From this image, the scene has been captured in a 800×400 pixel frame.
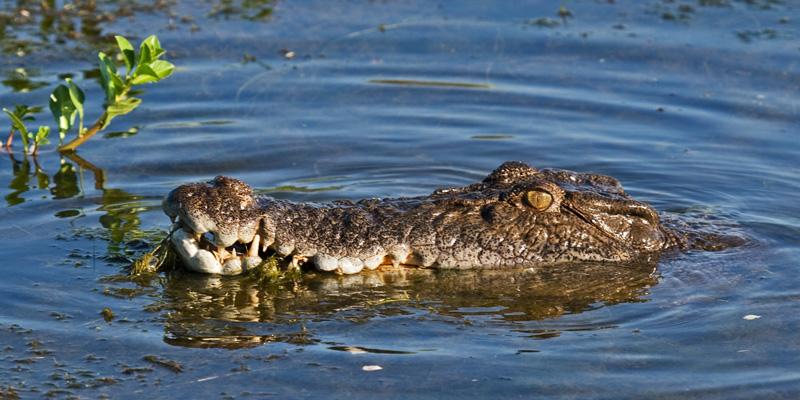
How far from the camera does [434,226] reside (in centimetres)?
789

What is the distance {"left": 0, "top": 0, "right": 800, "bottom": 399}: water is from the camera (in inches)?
264

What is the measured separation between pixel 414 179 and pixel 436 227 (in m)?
2.22

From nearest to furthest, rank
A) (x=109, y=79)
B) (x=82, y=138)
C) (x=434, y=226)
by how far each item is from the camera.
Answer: (x=434, y=226) < (x=109, y=79) < (x=82, y=138)

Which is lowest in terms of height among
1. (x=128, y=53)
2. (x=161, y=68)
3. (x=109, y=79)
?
(x=109, y=79)

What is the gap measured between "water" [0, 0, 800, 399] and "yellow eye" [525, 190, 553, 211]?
446 mm

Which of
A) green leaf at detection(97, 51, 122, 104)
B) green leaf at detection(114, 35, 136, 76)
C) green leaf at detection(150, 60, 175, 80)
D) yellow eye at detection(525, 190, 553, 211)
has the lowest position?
yellow eye at detection(525, 190, 553, 211)

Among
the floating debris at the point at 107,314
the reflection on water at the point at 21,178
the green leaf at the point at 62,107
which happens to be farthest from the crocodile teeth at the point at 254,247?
the green leaf at the point at 62,107

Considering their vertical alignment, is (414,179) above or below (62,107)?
below

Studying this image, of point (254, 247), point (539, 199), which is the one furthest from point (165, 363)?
point (539, 199)

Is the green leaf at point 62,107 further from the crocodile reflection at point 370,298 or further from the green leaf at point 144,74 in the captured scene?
the crocodile reflection at point 370,298

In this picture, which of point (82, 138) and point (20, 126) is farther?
point (82, 138)

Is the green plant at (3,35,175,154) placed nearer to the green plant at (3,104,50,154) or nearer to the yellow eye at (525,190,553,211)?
the green plant at (3,104,50,154)

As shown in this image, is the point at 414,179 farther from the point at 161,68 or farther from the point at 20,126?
the point at 20,126

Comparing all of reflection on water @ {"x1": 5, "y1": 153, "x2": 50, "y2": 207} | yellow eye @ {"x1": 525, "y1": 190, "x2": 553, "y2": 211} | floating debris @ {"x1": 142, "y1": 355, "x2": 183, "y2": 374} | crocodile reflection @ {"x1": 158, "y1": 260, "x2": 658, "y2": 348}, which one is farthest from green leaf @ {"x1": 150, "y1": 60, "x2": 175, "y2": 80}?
floating debris @ {"x1": 142, "y1": 355, "x2": 183, "y2": 374}
